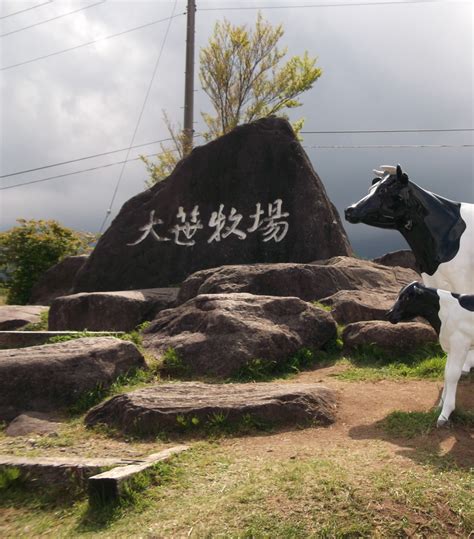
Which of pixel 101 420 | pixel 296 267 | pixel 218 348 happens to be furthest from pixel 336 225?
pixel 101 420

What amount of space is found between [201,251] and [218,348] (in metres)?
5.26

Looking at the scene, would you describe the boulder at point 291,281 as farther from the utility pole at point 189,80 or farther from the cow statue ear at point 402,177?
the utility pole at point 189,80

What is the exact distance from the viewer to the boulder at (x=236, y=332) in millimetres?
7637

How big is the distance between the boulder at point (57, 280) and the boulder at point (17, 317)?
3.10m

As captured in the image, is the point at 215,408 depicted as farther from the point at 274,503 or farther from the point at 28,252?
the point at 28,252

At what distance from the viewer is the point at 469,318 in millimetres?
5496

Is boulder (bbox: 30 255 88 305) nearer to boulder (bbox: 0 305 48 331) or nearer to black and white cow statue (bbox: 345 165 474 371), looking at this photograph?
boulder (bbox: 0 305 48 331)

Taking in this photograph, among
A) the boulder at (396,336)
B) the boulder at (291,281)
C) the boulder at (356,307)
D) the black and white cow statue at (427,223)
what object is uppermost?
the black and white cow statue at (427,223)

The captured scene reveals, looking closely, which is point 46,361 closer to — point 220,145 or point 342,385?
point 342,385

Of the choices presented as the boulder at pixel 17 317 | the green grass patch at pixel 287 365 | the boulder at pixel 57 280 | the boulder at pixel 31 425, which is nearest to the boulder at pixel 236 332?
the green grass patch at pixel 287 365

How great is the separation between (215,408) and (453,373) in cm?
222

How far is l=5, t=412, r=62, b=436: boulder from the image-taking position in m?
6.31

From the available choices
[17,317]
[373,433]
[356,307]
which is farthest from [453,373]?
[17,317]

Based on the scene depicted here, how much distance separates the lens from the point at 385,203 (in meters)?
6.81
